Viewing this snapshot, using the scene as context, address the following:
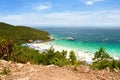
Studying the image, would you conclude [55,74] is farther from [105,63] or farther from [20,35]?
[20,35]

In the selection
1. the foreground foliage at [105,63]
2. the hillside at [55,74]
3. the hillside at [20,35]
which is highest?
the hillside at [55,74]

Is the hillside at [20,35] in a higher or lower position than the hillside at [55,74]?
lower

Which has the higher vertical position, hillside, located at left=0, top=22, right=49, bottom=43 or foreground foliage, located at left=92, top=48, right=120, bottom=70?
foreground foliage, located at left=92, top=48, right=120, bottom=70

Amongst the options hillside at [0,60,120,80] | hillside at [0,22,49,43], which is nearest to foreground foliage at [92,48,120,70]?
hillside at [0,60,120,80]

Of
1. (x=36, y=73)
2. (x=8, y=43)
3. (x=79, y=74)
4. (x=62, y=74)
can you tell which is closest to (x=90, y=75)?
(x=79, y=74)

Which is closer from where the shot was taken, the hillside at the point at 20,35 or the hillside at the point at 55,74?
the hillside at the point at 55,74

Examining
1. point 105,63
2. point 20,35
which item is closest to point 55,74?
point 105,63

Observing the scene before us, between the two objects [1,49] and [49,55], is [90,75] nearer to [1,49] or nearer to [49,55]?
[1,49]

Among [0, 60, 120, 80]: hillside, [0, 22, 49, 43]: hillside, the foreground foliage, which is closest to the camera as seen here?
[0, 60, 120, 80]: hillside

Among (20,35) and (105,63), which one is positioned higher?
(105,63)

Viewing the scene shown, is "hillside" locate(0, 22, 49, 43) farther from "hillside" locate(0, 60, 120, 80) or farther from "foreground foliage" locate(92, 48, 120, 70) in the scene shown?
"hillside" locate(0, 60, 120, 80)

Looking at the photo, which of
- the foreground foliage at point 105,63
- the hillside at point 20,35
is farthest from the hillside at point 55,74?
the hillside at point 20,35

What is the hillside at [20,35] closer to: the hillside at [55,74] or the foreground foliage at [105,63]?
the foreground foliage at [105,63]
